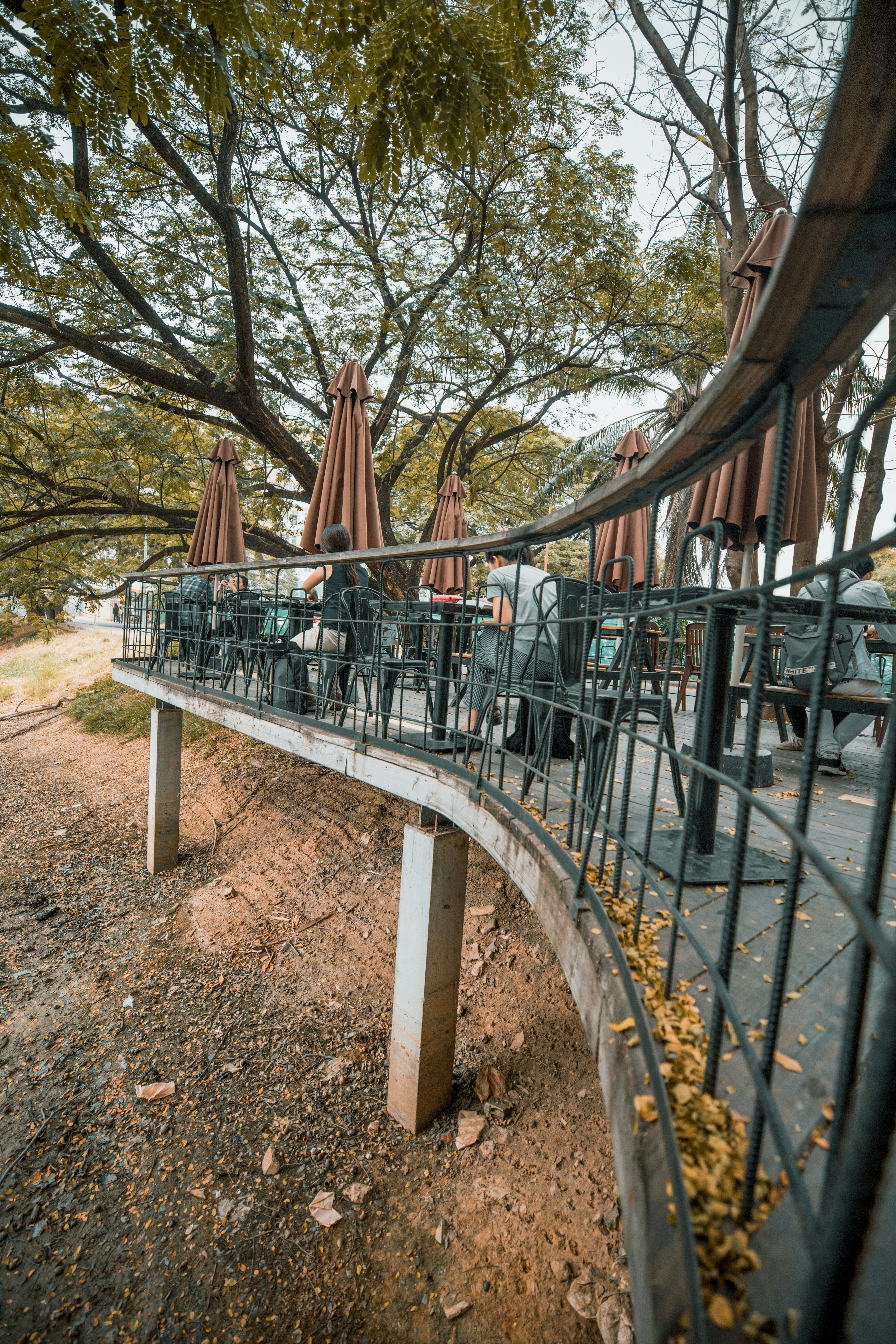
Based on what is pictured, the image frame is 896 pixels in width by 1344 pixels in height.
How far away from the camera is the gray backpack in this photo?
12.9ft

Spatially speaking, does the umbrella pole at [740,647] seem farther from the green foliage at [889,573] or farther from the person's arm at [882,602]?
the green foliage at [889,573]

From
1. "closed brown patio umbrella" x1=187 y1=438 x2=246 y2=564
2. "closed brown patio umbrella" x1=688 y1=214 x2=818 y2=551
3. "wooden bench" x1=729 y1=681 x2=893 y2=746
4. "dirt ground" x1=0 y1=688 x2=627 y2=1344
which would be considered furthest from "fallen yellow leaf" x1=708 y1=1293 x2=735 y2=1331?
"closed brown patio umbrella" x1=187 y1=438 x2=246 y2=564

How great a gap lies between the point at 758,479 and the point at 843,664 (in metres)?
1.59

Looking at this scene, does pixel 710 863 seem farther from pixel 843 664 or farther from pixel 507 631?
pixel 843 664

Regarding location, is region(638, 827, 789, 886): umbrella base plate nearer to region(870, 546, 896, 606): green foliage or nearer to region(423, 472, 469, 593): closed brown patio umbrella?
region(423, 472, 469, 593): closed brown patio umbrella

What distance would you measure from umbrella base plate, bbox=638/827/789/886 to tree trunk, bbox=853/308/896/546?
951cm

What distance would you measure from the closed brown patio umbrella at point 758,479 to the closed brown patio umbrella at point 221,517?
5532 mm

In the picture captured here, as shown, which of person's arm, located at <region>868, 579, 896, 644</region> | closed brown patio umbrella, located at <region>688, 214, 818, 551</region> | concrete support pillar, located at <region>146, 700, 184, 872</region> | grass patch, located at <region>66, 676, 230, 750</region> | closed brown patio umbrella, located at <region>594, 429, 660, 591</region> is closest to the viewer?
closed brown patio umbrella, located at <region>688, 214, 818, 551</region>

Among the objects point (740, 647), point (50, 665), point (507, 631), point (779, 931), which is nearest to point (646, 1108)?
point (779, 931)

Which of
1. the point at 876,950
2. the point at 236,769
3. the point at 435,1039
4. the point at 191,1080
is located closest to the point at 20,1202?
the point at 191,1080

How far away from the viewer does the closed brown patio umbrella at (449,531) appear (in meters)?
7.26

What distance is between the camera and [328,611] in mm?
4547

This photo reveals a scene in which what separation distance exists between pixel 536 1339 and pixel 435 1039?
145 centimetres

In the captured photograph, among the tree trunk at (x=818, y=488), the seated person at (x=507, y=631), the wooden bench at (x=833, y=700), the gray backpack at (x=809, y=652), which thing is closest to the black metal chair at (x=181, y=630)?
the seated person at (x=507, y=631)
